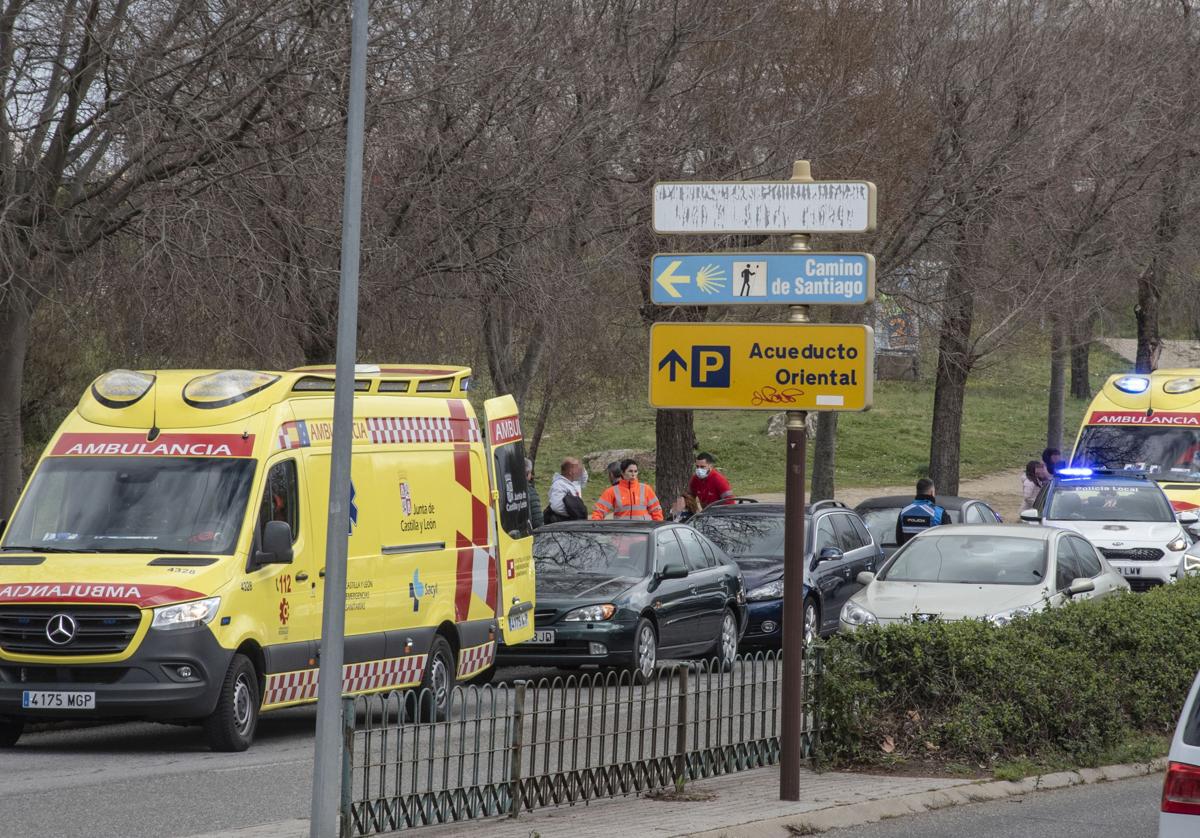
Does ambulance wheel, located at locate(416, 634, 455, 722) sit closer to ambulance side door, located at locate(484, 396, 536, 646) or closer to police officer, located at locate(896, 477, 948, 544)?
ambulance side door, located at locate(484, 396, 536, 646)

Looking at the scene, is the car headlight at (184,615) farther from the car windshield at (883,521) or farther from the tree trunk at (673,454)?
the tree trunk at (673,454)

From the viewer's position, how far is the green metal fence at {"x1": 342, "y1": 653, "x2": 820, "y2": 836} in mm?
8188

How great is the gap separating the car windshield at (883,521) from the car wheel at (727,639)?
17.3ft

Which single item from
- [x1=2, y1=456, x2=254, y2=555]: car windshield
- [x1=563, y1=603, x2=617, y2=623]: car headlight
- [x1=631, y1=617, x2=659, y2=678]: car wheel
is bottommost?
[x1=631, y1=617, x2=659, y2=678]: car wheel

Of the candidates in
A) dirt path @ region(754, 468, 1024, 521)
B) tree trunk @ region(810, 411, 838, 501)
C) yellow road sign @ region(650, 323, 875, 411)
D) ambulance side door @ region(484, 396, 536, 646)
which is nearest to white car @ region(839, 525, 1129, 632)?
ambulance side door @ region(484, 396, 536, 646)

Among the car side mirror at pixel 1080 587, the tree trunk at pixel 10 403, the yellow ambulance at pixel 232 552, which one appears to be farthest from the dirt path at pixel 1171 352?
the yellow ambulance at pixel 232 552

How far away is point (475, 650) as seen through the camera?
14711mm

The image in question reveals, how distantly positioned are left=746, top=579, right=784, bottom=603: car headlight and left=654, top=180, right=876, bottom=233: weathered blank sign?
9.11 meters

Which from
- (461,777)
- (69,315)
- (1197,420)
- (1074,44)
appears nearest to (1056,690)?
(461,777)

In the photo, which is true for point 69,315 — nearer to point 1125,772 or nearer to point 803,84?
point 803,84

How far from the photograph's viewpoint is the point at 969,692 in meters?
11.3

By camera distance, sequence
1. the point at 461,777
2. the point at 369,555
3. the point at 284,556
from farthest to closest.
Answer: the point at 369,555, the point at 284,556, the point at 461,777

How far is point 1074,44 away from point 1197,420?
6.14 meters

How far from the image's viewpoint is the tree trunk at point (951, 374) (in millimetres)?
26156
